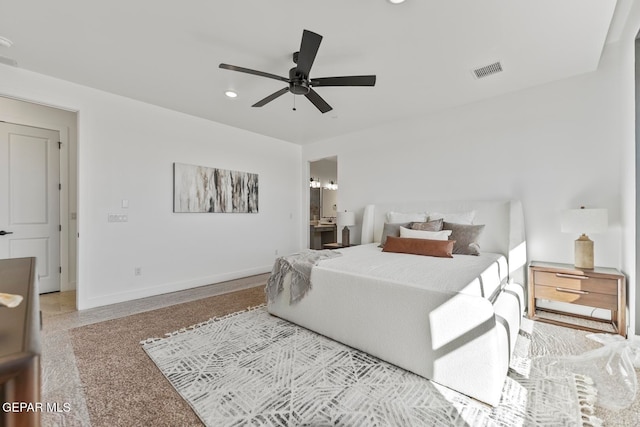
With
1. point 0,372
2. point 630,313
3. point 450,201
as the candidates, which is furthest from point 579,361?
point 0,372

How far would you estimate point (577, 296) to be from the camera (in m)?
2.54

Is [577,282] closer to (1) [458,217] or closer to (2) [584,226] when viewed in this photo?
(2) [584,226]

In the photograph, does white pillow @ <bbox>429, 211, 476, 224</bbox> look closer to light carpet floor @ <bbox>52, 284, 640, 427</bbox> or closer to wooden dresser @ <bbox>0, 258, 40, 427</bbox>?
light carpet floor @ <bbox>52, 284, 640, 427</bbox>

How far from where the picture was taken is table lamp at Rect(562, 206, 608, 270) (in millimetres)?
2516

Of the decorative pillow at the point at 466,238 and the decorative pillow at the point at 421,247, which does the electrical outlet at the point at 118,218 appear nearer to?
the decorative pillow at the point at 421,247

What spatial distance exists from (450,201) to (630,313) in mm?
1943

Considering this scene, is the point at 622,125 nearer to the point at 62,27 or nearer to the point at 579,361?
the point at 579,361

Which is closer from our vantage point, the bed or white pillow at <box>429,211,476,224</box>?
the bed

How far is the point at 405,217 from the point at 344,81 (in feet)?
7.23

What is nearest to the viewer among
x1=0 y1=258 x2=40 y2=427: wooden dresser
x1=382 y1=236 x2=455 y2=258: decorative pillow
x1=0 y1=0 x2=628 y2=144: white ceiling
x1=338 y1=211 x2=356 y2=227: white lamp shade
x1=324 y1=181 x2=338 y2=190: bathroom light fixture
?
x1=0 y1=258 x2=40 y2=427: wooden dresser

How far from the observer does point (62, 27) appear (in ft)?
7.23

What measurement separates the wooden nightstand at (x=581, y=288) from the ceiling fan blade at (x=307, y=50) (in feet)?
9.56

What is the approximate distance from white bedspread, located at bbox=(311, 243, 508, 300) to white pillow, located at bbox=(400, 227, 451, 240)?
0.32m

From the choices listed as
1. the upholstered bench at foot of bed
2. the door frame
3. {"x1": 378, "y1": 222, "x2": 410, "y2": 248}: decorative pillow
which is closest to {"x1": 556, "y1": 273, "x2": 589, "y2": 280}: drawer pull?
the upholstered bench at foot of bed
